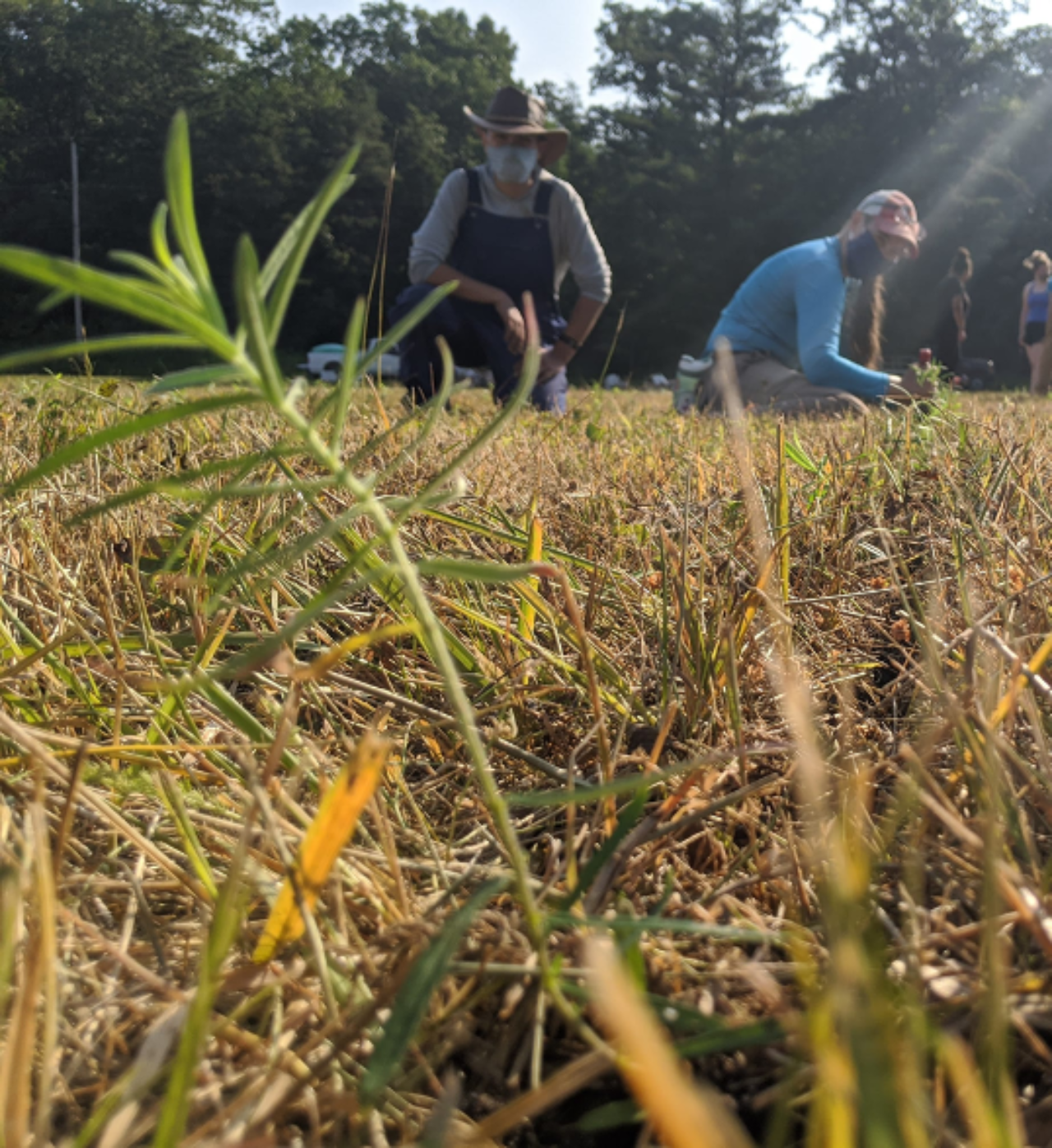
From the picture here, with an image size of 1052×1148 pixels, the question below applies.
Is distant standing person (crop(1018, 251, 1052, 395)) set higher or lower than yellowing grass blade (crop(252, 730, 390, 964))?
higher

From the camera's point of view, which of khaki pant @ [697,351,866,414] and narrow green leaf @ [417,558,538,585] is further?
khaki pant @ [697,351,866,414]

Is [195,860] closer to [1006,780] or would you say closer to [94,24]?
[1006,780]

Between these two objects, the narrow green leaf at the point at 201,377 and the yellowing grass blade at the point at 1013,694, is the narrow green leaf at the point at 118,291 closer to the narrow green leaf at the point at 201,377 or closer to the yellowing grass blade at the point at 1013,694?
the narrow green leaf at the point at 201,377

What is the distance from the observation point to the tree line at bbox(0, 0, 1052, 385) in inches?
792

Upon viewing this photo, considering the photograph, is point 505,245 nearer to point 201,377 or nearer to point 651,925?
point 201,377

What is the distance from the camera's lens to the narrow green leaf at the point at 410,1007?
33cm

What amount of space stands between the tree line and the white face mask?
13269 millimetres

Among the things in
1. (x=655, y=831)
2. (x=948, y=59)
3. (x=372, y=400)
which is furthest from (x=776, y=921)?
(x=948, y=59)

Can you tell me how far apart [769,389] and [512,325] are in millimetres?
1473

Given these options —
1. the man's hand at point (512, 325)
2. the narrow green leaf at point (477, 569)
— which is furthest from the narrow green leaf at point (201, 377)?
the man's hand at point (512, 325)

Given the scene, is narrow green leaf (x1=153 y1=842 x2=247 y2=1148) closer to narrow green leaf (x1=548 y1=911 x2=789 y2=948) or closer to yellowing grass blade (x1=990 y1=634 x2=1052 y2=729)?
narrow green leaf (x1=548 y1=911 x2=789 y2=948)

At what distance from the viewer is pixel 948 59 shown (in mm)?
25734

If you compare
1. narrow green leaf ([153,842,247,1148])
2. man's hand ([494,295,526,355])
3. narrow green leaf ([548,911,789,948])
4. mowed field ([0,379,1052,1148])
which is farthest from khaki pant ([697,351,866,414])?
narrow green leaf ([153,842,247,1148])

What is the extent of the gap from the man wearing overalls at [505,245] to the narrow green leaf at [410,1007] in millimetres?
3887
